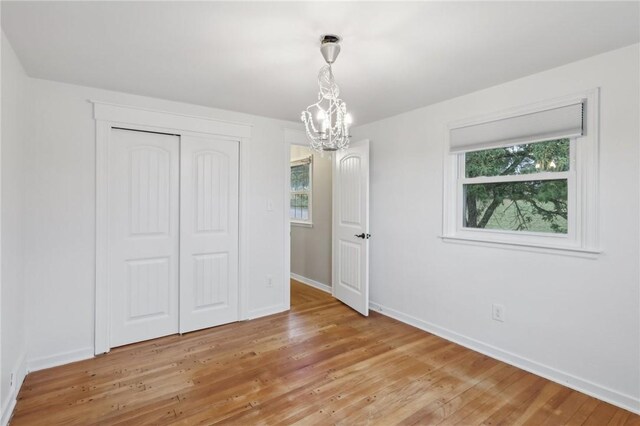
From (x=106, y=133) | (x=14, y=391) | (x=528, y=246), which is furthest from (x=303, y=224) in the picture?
(x=14, y=391)

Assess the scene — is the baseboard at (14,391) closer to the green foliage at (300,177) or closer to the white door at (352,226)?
the white door at (352,226)

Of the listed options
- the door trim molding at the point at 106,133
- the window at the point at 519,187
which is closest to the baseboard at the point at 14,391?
the door trim molding at the point at 106,133

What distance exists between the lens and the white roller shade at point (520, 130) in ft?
7.42

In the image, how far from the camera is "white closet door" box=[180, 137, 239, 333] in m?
3.19

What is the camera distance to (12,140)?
A: 2.06 meters

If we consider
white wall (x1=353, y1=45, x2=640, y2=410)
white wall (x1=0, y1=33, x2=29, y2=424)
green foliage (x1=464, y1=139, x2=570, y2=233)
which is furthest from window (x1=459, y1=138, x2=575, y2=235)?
white wall (x1=0, y1=33, x2=29, y2=424)

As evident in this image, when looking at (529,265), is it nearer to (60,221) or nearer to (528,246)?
(528,246)

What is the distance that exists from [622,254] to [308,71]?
7.86ft

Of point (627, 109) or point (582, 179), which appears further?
point (582, 179)

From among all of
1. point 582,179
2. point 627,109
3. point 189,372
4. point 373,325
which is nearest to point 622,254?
point 582,179

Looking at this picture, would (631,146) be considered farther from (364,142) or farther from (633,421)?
(364,142)

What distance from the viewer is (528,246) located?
2.50 metres

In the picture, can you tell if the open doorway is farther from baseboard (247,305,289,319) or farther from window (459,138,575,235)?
window (459,138,575,235)

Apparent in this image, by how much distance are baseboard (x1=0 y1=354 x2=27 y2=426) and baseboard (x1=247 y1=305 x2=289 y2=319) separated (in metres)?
1.81
